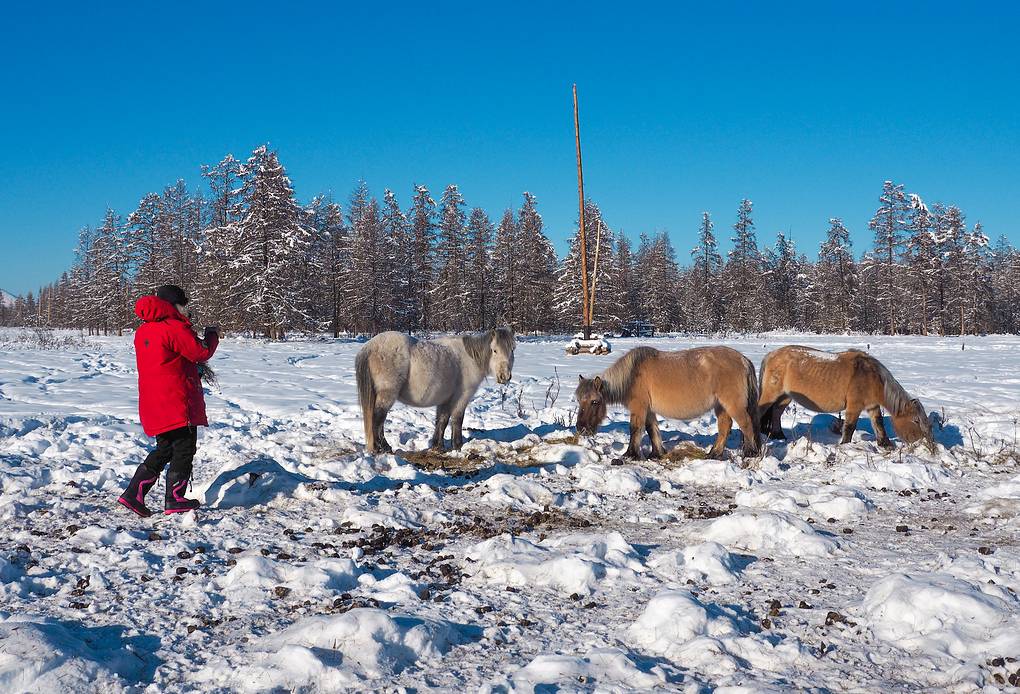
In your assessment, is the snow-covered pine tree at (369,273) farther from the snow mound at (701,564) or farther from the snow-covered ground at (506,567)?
the snow mound at (701,564)

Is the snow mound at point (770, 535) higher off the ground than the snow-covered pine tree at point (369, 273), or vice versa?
the snow-covered pine tree at point (369, 273)

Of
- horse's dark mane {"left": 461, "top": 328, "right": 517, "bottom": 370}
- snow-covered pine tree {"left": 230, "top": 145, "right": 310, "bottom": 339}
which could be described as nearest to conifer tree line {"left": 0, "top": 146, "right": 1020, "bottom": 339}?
snow-covered pine tree {"left": 230, "top": 145, "right": 310, "bottom": 339}

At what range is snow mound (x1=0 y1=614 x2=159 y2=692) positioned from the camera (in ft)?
9.53

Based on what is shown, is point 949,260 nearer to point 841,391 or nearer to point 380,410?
point 841,391

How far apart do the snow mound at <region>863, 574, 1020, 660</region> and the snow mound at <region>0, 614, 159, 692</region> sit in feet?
12.9

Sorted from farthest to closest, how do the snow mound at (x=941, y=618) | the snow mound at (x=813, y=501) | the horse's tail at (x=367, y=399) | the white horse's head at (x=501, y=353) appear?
the white horse's head at (x=501, y=353)
the horse's tail at (x=367, y=399)
the snow mound at (x=813, y=501)
the snow mound at (x=941, y=618)

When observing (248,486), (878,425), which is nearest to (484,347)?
(248,486)

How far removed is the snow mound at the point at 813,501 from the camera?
6301mm

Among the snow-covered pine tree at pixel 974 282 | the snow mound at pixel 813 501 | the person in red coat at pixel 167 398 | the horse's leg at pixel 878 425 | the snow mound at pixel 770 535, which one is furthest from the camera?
the snow-covered pine tree at pixel 974 282

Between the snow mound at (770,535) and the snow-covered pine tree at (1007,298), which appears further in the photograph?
the snow-covered pine tree at (1007,298)

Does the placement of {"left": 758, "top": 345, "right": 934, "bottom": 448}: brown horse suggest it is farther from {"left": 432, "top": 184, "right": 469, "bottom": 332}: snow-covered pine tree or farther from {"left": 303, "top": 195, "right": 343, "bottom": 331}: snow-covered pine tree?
{"left": 432, "top": 184, "right": 469, "bottom": 332}: snow-covered pine tree

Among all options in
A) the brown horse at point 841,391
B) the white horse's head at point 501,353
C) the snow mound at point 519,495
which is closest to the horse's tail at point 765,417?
the brown horse at point 841,391

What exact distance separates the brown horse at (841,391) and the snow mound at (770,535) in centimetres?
446

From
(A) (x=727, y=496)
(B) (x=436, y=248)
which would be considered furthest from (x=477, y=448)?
(B) (x=436, y=248)
